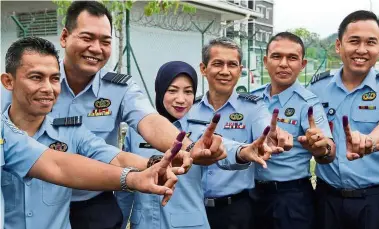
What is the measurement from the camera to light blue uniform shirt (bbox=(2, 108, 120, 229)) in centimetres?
209

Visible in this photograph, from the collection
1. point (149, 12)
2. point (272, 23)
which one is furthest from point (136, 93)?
point (272, 23)

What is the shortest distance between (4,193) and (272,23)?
140ft

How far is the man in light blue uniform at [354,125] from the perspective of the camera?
9.84ft

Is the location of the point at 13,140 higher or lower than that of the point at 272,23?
lower

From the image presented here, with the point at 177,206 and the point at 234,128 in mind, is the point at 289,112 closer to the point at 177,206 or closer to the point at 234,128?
the point at 234,128

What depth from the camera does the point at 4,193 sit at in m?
2.13

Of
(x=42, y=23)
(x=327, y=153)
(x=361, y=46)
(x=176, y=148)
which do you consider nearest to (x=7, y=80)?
(x=176, y=148)

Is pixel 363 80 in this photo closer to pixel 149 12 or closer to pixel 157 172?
pixel 157 172

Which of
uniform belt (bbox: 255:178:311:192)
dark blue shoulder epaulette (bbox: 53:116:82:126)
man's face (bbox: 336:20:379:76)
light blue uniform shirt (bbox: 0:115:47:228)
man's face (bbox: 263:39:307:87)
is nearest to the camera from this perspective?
light blue uniform shirt (bbox: 0:115:47:228)

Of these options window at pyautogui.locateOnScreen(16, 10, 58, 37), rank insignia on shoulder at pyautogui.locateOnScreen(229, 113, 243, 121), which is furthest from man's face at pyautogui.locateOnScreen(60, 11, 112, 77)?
window at pyautogui.locateOnScreen(16, 10, 58, 37)

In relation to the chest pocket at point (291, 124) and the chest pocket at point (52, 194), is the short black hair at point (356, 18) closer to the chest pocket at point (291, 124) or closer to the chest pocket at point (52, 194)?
the chest pocket at point (291, 124)

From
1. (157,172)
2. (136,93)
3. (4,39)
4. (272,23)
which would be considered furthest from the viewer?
(272,23)

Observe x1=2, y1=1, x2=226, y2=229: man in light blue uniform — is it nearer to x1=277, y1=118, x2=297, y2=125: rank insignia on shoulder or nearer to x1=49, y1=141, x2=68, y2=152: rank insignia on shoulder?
x1=49, y1=141, x2=68, y2=152: rank insignia on shoulder

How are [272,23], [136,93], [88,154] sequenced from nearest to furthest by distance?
[88,154]
[136,93]
[272,23]
